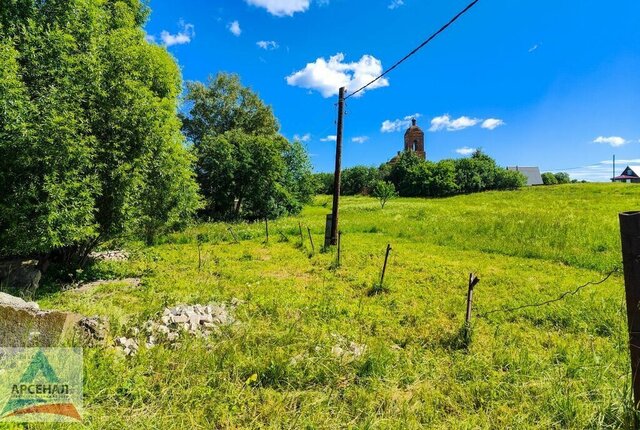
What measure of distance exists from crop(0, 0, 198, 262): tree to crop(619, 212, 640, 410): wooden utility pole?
8950mm

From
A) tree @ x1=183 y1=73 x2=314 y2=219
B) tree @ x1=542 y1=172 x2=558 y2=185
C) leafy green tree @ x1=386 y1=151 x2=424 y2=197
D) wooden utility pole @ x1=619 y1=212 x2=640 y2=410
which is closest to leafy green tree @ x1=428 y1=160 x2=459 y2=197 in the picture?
leafy green tree @ x1=386 y1=151 x2=424 y2=197

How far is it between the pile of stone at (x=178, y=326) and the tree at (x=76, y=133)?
11.7 ft

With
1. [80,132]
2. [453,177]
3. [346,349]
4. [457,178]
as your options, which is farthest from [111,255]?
[457,178]

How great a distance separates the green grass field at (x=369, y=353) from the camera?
10.8 feet

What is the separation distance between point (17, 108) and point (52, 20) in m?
3.44

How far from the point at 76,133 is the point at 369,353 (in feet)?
26.0

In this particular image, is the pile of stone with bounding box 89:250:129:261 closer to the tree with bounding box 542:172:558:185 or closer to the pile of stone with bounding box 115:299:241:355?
the pile of stone with bounding box 115:299:241:355

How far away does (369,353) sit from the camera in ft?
14.7

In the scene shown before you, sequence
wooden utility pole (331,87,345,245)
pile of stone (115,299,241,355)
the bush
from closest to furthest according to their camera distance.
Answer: pile of stone (115,299,241,355) < wooden utility pole (331,87,345,245) < the bush

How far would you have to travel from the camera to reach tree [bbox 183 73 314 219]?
1043 inches

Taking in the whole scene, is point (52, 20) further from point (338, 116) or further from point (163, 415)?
point (163, 415)

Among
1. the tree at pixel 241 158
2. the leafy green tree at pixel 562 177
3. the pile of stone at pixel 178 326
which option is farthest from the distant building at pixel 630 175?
the pile of stone at pixel 178 326

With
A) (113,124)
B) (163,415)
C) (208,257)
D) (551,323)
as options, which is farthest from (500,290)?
(113,124)

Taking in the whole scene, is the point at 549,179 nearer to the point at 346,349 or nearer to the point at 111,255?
the point at 346,349
